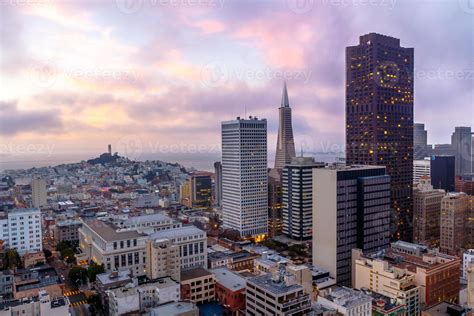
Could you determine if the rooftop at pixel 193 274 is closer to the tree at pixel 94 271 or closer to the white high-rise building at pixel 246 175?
the tree at pixel 94 271

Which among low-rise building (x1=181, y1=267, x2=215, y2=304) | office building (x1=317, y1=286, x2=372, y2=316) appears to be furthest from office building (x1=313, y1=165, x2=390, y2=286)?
low-rise building (x1=181, y1=267, x2=215, y2=304)

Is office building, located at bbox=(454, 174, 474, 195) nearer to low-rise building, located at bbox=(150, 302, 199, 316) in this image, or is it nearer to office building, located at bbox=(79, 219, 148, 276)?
office building, located at bbox=(79, 219, 148, 276)

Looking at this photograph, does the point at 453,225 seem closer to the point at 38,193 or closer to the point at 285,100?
the point at 285,100

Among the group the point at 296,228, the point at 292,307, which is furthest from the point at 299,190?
the point at 292,307

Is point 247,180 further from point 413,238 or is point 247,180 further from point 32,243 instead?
point 32,243

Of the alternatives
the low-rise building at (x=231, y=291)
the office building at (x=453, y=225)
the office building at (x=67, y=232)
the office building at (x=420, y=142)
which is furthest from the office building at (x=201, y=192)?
the office building at (x=420, y=142)
